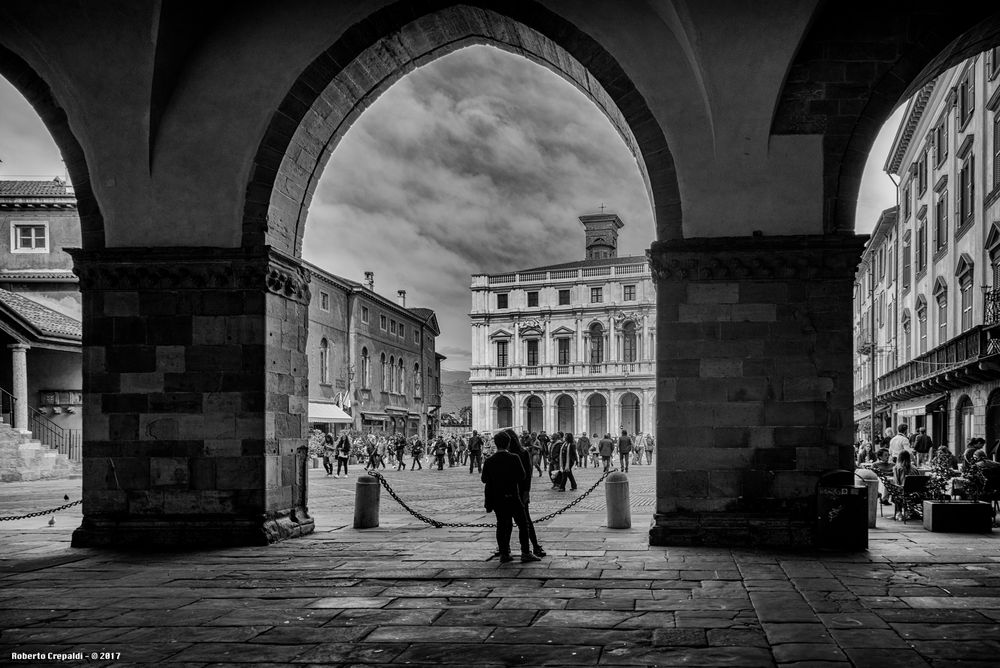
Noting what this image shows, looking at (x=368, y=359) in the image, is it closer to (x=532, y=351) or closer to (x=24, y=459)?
(x=532, y=351)

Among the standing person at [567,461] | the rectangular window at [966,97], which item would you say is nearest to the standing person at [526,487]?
the standing person at [567,461]

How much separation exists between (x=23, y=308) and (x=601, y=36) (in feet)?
78.1

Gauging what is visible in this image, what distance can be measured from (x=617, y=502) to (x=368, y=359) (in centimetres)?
3904

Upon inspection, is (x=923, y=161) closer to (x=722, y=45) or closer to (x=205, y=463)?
(x=722, y=45)

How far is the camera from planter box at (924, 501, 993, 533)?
37.1 feet

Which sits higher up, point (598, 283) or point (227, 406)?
point (598, 283)

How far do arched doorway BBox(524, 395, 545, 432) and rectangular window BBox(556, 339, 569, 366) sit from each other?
3291 mm

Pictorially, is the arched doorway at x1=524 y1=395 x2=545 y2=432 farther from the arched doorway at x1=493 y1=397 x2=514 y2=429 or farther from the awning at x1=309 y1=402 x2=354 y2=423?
the awning at x1=309 y1=402 x2=354 y2=423

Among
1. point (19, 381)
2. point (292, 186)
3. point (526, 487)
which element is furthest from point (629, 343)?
point (526, 487)

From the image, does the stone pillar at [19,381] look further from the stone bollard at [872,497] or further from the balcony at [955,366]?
the balcony at [955,366]

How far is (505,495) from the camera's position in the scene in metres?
9.31

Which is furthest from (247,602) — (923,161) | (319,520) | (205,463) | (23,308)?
(923,161)

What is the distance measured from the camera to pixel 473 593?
752cm

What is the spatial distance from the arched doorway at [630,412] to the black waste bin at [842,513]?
52.2 m
